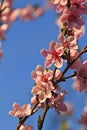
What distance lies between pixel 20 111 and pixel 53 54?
42 cm

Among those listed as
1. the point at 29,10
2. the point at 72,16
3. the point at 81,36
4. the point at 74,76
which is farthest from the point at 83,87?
the point at 29,10

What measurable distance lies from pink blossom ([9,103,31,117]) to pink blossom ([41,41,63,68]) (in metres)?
0.29

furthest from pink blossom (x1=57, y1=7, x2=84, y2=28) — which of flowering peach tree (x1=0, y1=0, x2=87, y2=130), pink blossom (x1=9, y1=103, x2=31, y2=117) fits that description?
pink blossom (x1=9, y1=103, x2=31, y2=117)

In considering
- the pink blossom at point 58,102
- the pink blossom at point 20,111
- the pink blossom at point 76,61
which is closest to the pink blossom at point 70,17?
the pink blossom at point 76,61

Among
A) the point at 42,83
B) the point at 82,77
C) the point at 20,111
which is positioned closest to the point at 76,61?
the point at 82,77

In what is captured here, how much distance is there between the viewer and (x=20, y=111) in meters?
2.27

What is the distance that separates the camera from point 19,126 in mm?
2131

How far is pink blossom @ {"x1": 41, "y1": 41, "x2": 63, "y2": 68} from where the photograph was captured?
2.24m

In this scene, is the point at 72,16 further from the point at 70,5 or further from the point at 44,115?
the point at 44,115

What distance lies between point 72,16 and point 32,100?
638 millimetres

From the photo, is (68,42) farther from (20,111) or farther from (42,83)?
(20,111)

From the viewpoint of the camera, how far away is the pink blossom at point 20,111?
7.19ft

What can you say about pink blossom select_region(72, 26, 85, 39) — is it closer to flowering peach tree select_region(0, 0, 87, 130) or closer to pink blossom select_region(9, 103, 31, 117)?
flowering peach tree select_region(0, 0, 87, 130)

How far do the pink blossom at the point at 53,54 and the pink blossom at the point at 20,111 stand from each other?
292 mm
